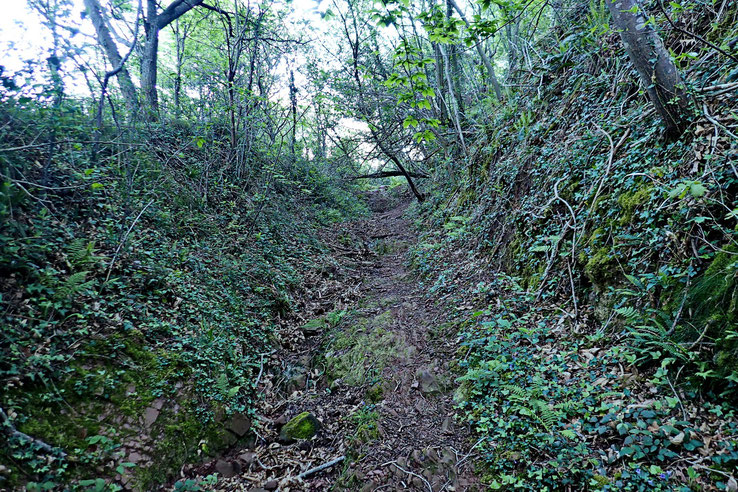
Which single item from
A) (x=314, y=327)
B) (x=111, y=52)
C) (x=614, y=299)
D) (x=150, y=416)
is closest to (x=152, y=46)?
(x=111, y=52)

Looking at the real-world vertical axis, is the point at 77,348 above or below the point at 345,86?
below

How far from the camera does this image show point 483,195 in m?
8.00

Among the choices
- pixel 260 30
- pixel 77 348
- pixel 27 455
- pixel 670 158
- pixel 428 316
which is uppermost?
pixel 260 30

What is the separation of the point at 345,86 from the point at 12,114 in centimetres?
921

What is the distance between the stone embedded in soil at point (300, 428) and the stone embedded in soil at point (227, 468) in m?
0.56

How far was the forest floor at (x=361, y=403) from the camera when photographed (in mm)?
3303

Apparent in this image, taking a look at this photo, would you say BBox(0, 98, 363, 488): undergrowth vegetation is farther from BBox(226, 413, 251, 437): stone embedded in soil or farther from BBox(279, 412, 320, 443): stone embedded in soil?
BBox(279, 412, 320, 443): stone embedded in soil

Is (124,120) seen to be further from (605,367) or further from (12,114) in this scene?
(605,367)

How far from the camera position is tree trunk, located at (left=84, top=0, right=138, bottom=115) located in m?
7.25

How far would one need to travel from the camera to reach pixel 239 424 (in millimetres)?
3994

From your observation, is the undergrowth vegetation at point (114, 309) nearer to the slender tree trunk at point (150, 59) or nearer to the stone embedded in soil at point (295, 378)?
the stone embedded in soil at point (295, 378)

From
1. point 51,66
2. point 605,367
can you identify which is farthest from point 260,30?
point 605,367

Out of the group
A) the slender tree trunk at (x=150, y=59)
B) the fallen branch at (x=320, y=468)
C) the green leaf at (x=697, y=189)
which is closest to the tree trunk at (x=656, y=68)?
the green leaf at (x=697, y=189)

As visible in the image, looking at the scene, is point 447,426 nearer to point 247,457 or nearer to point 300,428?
point 300,428
